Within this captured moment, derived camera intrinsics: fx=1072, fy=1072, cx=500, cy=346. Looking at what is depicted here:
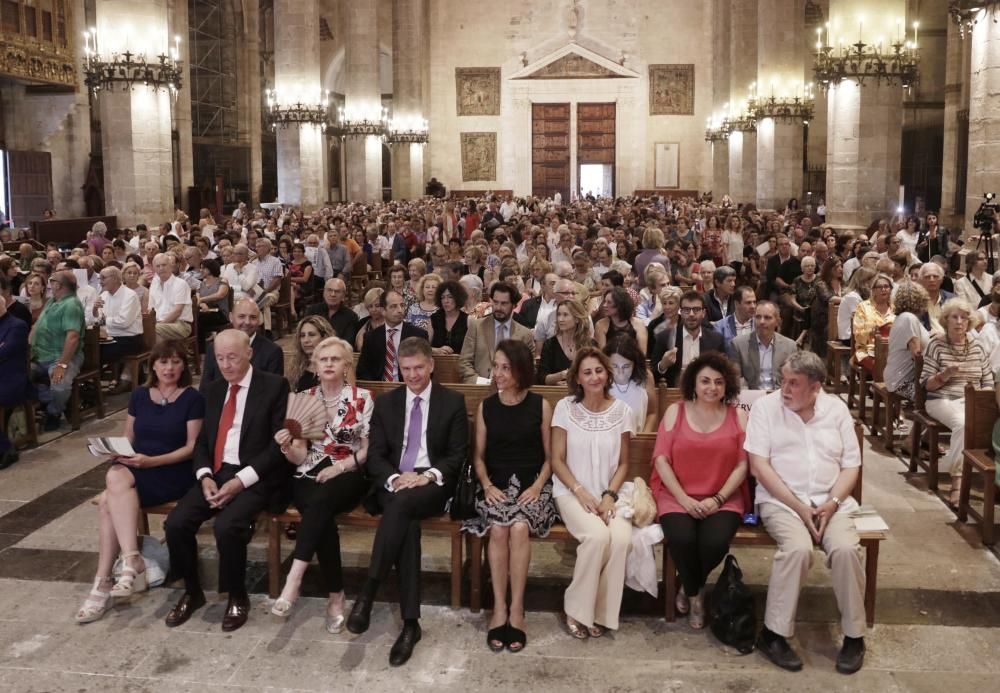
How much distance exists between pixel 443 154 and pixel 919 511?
37539 mm

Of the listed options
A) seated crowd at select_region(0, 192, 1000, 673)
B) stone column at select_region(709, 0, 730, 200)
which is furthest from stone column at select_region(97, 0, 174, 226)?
stone column at select_region(709, 0, 730, 200)

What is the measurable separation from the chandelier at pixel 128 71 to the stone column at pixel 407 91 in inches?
766

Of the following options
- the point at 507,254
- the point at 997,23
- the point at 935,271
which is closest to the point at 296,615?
the point at 935,271

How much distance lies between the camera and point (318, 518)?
525cm

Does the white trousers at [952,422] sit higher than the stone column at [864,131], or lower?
lower

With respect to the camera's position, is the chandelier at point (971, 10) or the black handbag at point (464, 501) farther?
the chandelier at point (971, 10)

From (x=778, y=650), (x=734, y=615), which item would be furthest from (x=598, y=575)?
(x=778, y=650)

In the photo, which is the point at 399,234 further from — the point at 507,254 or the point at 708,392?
the point at 708,392

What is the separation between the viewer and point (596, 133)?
4275cm

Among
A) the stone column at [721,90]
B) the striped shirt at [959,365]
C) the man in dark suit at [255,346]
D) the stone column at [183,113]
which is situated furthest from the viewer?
the stone column at [721,90]

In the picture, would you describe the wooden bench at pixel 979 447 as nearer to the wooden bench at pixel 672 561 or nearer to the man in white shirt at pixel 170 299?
the wooden bench at pixel 672 561

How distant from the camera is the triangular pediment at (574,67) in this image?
4219 centimetres

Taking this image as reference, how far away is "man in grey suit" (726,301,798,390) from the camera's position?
7273 mm

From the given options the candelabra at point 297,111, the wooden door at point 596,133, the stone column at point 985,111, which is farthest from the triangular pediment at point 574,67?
the stone column at point 985,111
